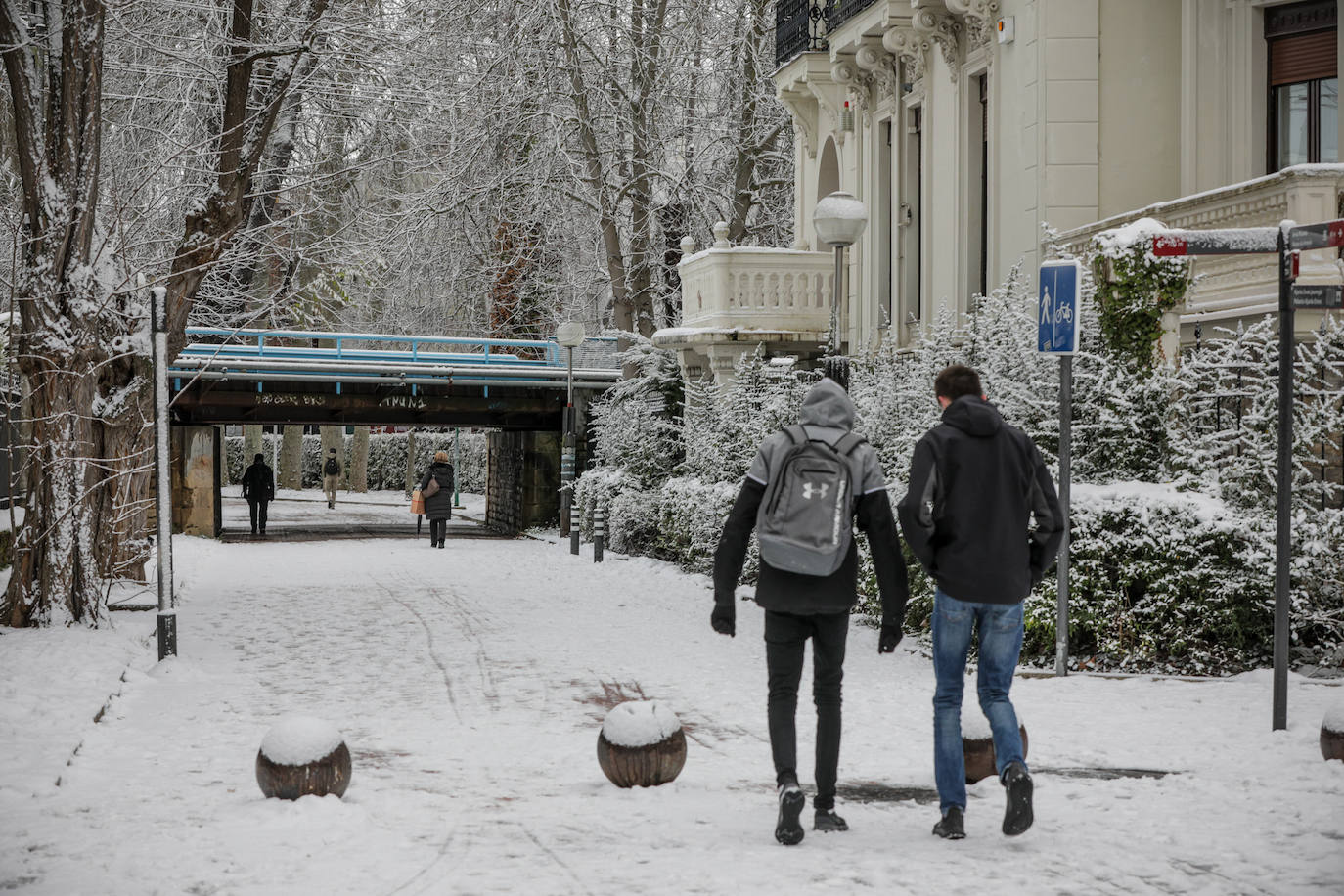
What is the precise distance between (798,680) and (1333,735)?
3.09 metres

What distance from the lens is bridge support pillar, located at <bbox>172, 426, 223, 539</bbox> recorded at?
3161 cm

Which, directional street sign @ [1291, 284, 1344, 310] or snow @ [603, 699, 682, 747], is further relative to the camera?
directional street sign @ [1291, 284, 1344, 310]

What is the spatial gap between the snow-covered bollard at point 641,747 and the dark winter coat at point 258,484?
2655cm

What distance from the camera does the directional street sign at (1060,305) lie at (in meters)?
9.75

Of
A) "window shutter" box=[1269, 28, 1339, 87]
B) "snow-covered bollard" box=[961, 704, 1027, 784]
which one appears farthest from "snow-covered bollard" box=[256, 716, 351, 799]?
"window shutter" box=[1269, 28, 1339, 87]

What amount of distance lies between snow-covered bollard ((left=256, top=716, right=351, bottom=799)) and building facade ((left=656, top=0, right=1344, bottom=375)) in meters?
8.19

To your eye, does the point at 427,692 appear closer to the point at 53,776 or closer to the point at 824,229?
the point at 53,776

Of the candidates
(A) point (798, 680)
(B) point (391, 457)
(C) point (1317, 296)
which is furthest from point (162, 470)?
(B) point (391, 457)

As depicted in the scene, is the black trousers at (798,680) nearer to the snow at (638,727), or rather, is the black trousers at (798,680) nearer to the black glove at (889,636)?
the black glove at (889,636)

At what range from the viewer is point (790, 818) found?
601cm

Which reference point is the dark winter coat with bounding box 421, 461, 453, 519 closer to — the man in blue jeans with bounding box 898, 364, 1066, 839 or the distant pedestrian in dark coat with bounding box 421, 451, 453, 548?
the distant pedestrian in dark coat with bounding box 421, 451, 453, 548

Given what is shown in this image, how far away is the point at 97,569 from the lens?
13.3 m

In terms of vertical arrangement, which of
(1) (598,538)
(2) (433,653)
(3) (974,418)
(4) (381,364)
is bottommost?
(2) (433,653)

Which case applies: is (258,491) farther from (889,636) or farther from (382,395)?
(889,636)
